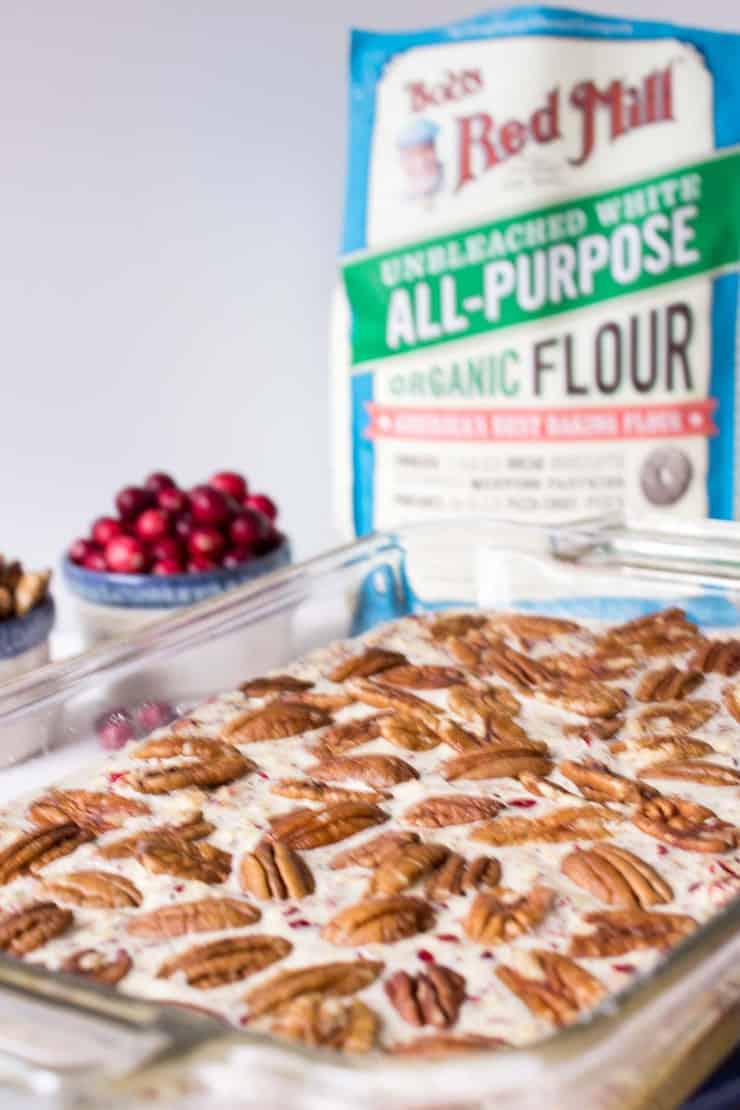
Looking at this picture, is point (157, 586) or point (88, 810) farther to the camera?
point (157, 586)

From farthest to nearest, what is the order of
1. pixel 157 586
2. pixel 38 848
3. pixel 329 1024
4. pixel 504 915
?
pixel 157 586
pixel 38 848
pixel 504 915
pixel 329 1024

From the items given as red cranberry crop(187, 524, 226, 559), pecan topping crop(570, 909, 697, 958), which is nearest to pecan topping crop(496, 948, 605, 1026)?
pecan topping crop(570, 909, 697, 958)

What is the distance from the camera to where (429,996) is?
783 mm

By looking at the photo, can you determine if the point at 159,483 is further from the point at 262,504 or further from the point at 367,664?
the point at 367,664

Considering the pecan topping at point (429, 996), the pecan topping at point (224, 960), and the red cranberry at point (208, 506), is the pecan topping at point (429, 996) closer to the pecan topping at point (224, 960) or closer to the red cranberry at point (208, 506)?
the pecan topping at point (224, 960)

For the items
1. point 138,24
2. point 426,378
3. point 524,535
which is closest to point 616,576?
point 524,535

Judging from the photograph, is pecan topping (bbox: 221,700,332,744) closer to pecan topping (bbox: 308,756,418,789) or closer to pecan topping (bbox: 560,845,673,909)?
pecan topping (bbox: 308,756,418,789)

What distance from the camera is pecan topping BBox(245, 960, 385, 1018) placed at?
781 mm

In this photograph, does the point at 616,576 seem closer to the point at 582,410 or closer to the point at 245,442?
the point at 582,410

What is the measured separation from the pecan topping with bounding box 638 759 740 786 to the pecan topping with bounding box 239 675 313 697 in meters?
0.27

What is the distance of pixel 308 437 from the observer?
2.16 m

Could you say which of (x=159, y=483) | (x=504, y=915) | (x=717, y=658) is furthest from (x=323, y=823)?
(x=159, y=483)

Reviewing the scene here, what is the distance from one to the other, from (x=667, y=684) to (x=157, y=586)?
559 millimetres

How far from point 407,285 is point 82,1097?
Answer: 3.83 ft
